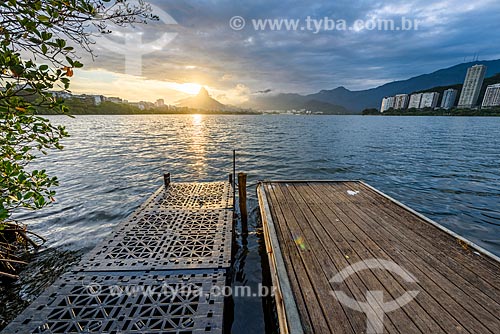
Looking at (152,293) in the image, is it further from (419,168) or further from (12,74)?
(419,168)

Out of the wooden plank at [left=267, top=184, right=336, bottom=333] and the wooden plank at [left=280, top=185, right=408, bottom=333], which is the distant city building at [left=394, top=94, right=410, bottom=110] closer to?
the wooden plank at [left=280, top=185, right=408, bottom=333]

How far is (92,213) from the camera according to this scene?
1011 cm

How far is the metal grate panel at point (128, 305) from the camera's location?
3.62 meters

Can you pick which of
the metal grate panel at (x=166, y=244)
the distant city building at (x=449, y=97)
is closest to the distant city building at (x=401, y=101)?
the distant city building at (x=449, y=97)

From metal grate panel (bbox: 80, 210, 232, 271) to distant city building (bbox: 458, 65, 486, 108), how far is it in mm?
196134

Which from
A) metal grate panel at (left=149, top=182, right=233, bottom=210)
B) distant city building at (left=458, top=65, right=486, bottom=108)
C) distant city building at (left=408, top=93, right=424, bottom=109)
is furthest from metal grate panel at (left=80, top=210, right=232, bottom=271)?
distant city building at (left=408, top=93, right=424, bottom=109)

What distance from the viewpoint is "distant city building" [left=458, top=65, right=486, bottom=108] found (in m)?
137

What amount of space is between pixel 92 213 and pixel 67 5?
33.0 feet

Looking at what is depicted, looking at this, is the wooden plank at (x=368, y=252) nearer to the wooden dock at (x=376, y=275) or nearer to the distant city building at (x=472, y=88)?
the wooden dock at (x=376, y=275)

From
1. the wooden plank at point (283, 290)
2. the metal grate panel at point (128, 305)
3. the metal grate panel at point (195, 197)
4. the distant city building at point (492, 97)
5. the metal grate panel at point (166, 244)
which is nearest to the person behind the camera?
the wooden plank at point (283, 290)

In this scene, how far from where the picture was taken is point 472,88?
138375 millimetres

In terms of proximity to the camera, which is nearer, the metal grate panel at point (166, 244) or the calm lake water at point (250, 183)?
the metal grate panel at point (166, 244)

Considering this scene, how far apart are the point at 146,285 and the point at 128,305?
50 centimetres

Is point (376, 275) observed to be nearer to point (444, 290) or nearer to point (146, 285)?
point (444, 290)
